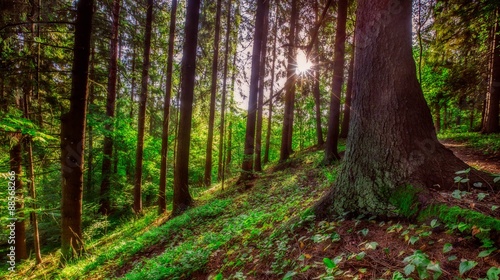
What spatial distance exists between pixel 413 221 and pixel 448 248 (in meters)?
0.58

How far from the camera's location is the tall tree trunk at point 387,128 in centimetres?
271

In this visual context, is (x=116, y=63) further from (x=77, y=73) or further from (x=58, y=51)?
(x=77, y=73)

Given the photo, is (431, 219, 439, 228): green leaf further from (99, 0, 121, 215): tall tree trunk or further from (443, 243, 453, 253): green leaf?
(99, 0, 121, 215): tall tree trunk

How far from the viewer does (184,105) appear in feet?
26.9

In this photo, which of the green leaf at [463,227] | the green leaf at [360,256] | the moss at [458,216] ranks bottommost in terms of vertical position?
the green leaf at [360,256]

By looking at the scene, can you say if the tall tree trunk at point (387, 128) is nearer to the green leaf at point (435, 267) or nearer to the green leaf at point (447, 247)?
the green leaf at point (447, 247)

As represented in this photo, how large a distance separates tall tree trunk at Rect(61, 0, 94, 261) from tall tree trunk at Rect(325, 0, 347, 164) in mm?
6670

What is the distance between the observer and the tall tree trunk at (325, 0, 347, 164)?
302 inches

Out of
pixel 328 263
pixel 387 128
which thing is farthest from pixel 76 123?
pixel 387 128

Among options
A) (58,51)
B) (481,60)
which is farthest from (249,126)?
(481,60)

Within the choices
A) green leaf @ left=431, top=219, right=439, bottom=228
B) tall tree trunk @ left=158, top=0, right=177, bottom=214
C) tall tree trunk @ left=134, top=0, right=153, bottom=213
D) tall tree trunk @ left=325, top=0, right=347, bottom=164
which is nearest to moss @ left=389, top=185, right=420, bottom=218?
green leaf @ left=431, top=219, right=439, bottom=228

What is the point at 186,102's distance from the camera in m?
8.20

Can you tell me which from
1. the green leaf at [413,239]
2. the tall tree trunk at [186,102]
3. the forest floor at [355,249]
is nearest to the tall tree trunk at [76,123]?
the forest floor at [355,249]

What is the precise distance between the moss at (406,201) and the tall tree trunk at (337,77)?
554cm
